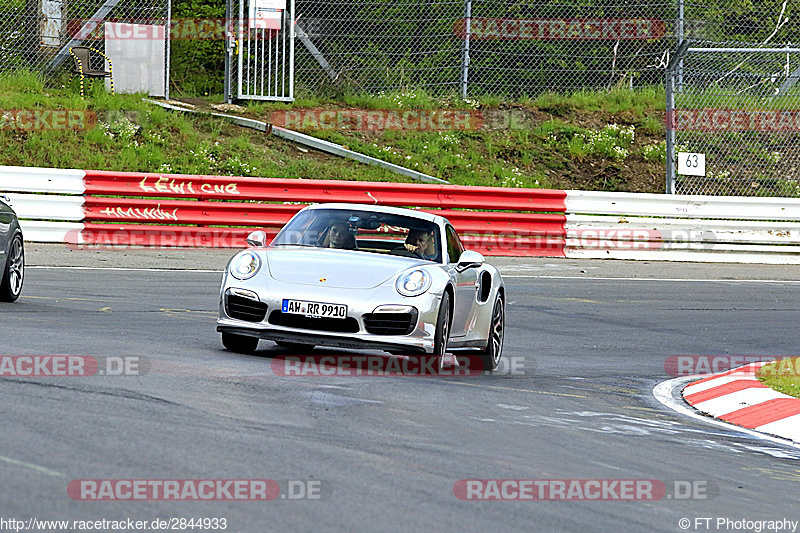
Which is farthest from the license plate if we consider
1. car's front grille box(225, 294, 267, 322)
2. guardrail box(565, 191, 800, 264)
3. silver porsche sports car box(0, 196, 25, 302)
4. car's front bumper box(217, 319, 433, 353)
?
guardrail box(565, 191, 800, 264)

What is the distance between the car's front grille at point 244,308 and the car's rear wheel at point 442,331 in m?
1.15

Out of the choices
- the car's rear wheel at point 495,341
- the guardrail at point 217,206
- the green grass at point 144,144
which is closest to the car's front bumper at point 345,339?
the car's rear wheel at point 495,341

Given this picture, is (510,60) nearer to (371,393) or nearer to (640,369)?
(640,369)

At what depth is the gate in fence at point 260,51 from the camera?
872 inches

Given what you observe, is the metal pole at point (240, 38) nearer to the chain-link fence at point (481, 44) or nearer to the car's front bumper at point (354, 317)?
the chain-link fence at point (481, 44)

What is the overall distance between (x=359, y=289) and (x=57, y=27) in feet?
51.6

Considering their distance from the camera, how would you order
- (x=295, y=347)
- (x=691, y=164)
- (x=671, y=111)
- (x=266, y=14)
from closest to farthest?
(x=295, y=347) → (x=671, y=111) → (x=691, y=164) → (x=266, y=14)

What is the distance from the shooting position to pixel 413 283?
8.48 m

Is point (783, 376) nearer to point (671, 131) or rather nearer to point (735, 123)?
point (671, 131)

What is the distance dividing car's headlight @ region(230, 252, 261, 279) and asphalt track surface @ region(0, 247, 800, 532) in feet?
1.83

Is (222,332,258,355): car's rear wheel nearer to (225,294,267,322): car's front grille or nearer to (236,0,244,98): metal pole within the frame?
(225,294,267,322): car's front grille

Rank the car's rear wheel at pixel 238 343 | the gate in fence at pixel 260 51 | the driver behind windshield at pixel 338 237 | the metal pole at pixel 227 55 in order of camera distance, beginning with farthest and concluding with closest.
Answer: the gate in fence at pixel 260 51, the metal pole at pixel 227 55, the driver behind windshield at pixel 338 237, the car's rear wheel at pixel 238 343

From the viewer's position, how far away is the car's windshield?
9.28m

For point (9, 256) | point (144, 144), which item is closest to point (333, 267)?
point (9, 256)
